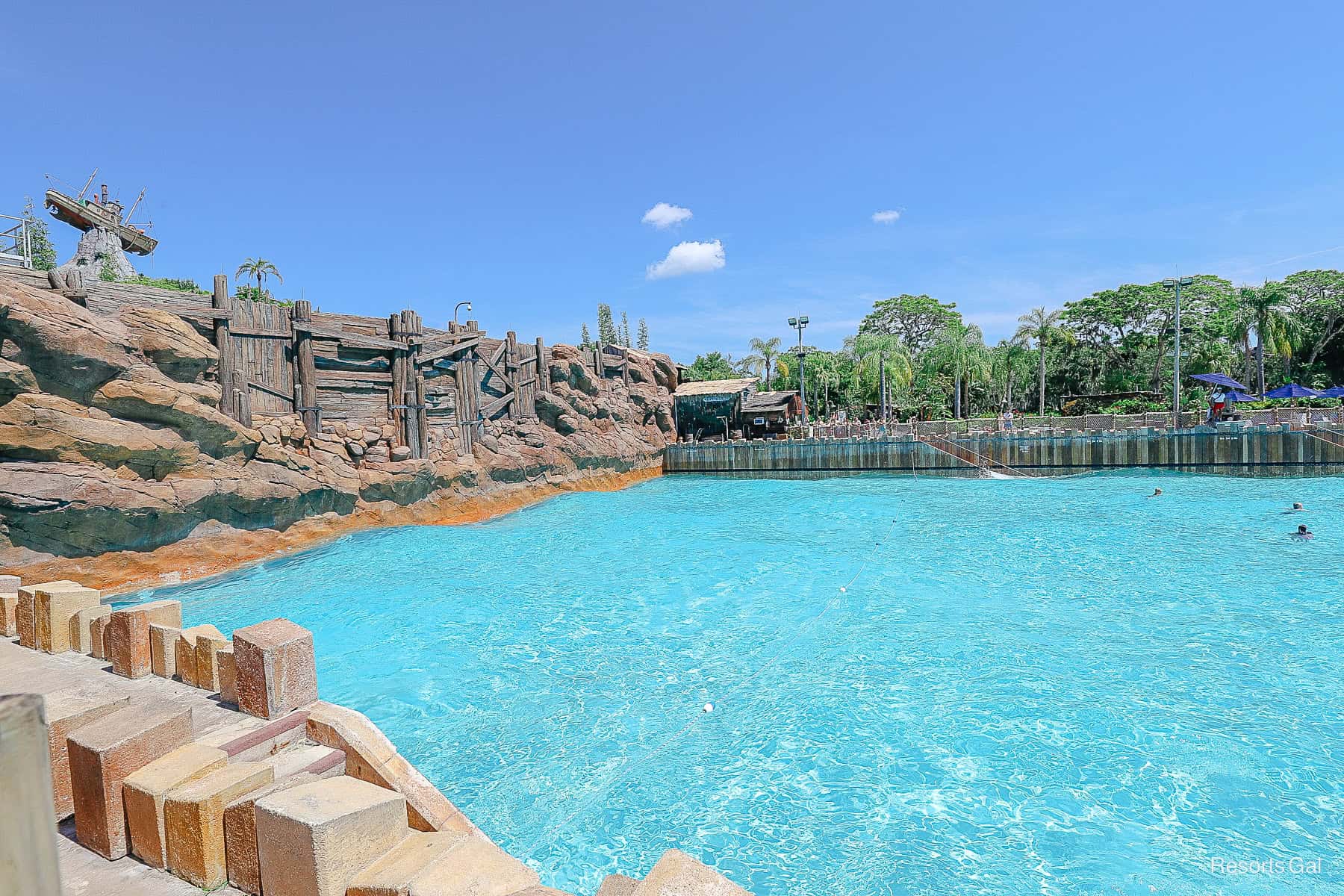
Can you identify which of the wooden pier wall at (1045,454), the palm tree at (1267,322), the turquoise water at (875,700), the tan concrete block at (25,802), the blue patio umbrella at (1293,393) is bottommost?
the turquoise water at (875,700)

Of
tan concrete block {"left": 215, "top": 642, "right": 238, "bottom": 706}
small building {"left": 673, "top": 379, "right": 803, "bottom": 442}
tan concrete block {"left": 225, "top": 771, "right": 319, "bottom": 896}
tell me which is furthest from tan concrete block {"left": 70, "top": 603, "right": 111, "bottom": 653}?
small building {"left": 673, "top": 379, "right": 803, "bottom": 442}

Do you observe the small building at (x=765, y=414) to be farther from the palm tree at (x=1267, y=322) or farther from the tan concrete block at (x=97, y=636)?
the tan concrete block at (x=97, y=636)

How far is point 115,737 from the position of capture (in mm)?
3404

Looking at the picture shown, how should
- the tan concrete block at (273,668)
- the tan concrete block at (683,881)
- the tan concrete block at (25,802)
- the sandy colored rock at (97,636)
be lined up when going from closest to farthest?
the tan concrete block at (25,802)
the tan concrete block at (683,881)
the tan concrete block at (273,668)
the sandy colored rock at (97,636)

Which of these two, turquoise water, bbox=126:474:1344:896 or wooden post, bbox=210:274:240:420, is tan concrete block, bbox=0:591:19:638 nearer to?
turquoise water, bbox=126:474:1344:896

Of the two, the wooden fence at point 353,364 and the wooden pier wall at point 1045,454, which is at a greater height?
the wooden fence at point 353,364

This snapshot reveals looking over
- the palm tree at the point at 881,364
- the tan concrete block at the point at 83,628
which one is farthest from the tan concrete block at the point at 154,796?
the palm tree at the point at 881,364

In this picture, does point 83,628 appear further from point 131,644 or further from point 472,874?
point 472,874

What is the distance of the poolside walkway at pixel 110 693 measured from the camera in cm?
317

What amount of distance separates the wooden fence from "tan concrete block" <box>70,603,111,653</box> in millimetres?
12321

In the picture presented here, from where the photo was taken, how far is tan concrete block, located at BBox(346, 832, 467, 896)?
108 inches

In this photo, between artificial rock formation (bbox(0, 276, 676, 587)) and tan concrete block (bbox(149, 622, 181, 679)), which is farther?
artificial rock formation (bbox(0, 276, 676, 587))

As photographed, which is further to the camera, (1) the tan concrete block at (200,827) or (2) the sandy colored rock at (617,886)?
(1) the tan concrete block at (200,827)

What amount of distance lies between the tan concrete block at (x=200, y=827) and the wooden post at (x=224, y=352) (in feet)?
53.4
